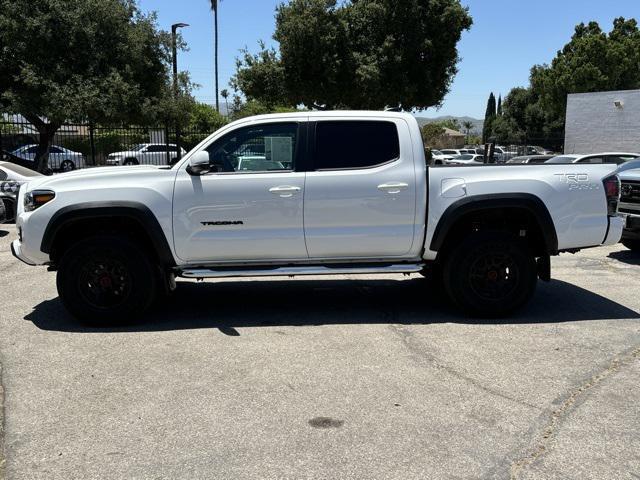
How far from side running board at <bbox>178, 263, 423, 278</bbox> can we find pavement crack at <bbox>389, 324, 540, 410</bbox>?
57 cm

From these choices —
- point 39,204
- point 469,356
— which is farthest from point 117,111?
point 469,356

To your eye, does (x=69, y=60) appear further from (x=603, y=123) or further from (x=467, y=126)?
(x=467, y=126)

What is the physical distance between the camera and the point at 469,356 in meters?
5.04

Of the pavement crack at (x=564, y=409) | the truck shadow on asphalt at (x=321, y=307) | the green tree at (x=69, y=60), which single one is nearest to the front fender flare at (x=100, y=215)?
the truck shadow on asphalt at (x=321, y=307)

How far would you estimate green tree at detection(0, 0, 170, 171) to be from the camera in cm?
1745

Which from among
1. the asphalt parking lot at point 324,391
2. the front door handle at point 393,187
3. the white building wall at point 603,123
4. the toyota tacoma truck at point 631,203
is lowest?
the asphalt parking lot at point 324,391

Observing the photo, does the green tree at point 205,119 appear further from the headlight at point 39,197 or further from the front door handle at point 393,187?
the front door handle at point 393,187

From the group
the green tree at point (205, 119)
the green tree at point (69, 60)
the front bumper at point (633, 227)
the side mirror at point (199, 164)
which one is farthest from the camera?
the green tree at point (205, 119)

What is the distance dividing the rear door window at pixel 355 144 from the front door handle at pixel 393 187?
0.25 meters

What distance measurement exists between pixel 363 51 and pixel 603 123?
11.6 metres

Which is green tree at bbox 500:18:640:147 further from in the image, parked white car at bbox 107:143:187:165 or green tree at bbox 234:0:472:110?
parked white car at bbox 107:143:187:165

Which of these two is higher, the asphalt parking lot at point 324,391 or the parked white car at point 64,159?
the parked white car at point 64,159

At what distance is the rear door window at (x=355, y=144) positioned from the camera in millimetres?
5863

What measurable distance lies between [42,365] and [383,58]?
2114cm
